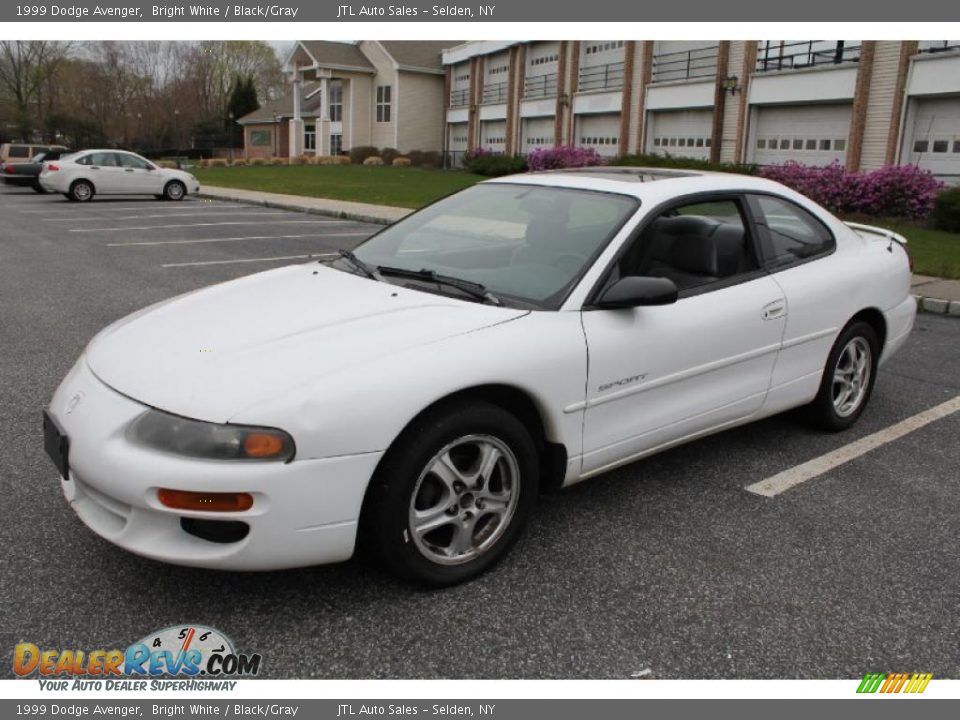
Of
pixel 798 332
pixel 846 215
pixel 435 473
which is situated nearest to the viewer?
pixel 435 473

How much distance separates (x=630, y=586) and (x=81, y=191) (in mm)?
23610

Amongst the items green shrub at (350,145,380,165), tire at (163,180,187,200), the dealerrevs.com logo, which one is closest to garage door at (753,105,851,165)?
tire at (163,180,187,200)

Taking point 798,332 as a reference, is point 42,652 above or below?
below

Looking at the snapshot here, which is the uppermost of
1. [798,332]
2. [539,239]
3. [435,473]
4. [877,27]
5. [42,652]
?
[877,27]

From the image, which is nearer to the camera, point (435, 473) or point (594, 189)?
point (435, 473)

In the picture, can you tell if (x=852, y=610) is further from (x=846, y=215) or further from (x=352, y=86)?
(x=352, y=86)

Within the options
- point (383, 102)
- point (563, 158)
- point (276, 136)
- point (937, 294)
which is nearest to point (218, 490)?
point (937, 294)

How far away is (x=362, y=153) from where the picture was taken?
2000 inches

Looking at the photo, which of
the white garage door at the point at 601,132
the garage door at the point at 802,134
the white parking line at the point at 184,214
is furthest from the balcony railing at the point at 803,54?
the white parking line at the point at 184,214

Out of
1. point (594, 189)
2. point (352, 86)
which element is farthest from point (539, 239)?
point (352, 86)

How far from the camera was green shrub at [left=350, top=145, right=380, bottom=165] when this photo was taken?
50812mm

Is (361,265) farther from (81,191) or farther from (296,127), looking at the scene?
(296,127)

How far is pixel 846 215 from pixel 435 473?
19.1 m

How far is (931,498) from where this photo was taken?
4.05m
